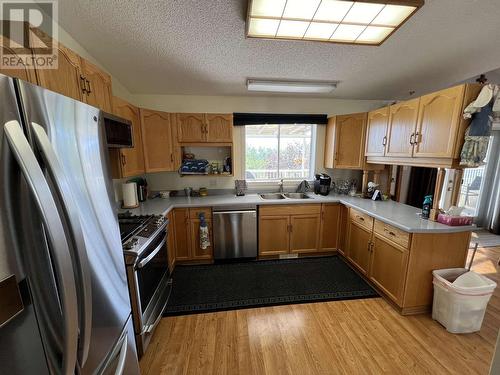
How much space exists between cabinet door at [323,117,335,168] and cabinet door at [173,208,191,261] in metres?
2.33

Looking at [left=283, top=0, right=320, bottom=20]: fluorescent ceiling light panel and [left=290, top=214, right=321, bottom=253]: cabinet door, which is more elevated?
[left=283, top=0, right=320, bottom=20]: fluorescent ceiling light panel

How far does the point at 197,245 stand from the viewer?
2859 millimetres

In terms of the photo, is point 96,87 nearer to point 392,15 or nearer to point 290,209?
point 392,15

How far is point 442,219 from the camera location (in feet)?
6.49

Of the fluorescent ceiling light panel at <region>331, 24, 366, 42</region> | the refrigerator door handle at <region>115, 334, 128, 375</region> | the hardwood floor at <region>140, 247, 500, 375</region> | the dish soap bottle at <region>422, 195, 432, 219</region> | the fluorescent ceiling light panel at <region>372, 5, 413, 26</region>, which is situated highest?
the fluorescent ceiling light panel at <region>331, 24, 366, 42</region>

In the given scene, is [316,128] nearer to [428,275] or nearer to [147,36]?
[428,275]

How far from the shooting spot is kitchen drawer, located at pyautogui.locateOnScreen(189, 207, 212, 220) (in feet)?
9.10

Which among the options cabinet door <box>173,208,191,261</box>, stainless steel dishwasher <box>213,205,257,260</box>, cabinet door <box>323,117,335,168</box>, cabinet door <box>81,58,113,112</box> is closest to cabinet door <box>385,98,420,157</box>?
cabinet door <box>323,117,335,168</box>

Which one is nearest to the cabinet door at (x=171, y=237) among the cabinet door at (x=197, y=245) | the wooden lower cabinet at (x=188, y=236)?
the wooden lower cabinet at (x=188, y=236)

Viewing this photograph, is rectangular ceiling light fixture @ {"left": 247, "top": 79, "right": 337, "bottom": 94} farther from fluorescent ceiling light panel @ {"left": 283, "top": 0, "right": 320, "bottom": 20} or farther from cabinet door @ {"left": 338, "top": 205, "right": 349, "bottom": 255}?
cabinet door @ {"left": 338, "top": 205, "right": 349, "bottom": 255}

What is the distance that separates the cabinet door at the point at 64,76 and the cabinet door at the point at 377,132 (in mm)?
3132

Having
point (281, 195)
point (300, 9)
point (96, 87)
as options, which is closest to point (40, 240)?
point (96, 87)

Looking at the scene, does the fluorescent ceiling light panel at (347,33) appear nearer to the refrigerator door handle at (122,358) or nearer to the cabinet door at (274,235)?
the cabinet door at (274,235)

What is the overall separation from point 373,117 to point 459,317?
7.67 feet
